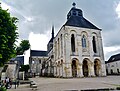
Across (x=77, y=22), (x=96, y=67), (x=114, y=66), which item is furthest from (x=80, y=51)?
(x=114, y=66)

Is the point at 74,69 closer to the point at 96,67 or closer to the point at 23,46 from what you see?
the point at 96,67

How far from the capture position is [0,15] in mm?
10578

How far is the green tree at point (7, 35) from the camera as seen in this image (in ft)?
33.9

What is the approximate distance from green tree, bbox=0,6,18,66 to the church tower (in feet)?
67.4

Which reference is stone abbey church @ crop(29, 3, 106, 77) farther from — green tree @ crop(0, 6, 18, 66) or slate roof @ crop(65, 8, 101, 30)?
green tree @ crop(0, 6, 18, 66)

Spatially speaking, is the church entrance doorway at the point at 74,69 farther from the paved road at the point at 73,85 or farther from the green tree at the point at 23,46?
the green tree at the point at 23,46

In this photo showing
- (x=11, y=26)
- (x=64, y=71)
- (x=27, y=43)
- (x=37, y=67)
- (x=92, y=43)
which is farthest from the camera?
(x=37, y=67)

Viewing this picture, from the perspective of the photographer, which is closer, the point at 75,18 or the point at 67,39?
the point at 67,39

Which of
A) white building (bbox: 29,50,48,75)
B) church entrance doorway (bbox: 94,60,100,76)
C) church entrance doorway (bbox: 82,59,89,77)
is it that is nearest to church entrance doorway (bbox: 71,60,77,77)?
church entrance doorway (bbox: 82,59,89,77)

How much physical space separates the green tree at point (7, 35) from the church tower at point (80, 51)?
67.4ft

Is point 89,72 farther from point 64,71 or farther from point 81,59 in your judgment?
point 64,71

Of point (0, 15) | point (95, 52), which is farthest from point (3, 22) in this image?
point (95, 52)

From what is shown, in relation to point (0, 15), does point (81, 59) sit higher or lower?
lower

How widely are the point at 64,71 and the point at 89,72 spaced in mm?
6968
